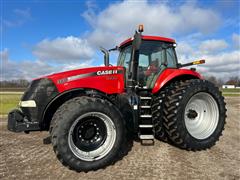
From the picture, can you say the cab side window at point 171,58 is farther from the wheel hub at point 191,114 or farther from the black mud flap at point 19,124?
the black mud flap at point 19,124

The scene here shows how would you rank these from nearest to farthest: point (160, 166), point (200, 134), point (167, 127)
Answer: point (160, 166) < point (167, 127) < point (200, 134)

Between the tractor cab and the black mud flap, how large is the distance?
214cm

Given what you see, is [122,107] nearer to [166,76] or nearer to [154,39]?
[166,76]

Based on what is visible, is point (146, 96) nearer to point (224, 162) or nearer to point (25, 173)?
point (224, 162)

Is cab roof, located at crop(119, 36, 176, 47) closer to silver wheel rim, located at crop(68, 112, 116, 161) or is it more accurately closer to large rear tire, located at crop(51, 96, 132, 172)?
large rear tire, located at crop(51, 96, 132, 172)

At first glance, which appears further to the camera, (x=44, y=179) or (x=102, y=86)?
(x=102, y=86)

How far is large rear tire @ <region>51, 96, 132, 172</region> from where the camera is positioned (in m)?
3.38

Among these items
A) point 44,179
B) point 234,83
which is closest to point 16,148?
point 44,179

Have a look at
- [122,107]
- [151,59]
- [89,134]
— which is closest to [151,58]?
[151,59]

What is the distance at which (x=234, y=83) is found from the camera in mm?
98000

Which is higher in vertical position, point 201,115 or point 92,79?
point 92,79

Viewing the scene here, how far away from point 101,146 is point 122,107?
1.00 m

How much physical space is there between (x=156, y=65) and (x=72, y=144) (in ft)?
8.81

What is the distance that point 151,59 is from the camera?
5094mm
